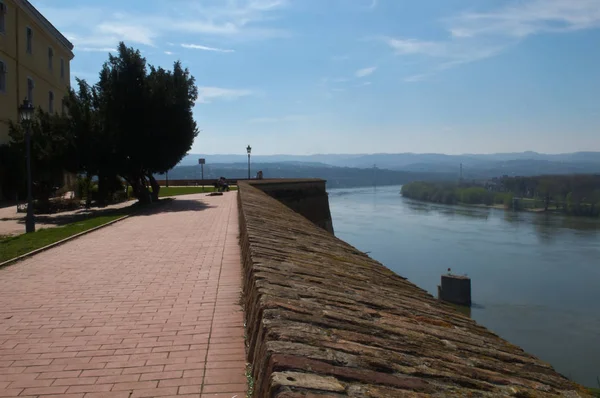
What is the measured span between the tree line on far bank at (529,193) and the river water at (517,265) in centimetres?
262

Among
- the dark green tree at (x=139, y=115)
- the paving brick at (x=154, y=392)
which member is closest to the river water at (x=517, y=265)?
the dark green tree at (x=139, y=115)

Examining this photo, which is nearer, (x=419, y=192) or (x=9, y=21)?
(x=9, y=21)

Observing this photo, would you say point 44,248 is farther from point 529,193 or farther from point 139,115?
point 529,193

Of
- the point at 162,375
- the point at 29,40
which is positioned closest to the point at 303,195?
the point at 29,40

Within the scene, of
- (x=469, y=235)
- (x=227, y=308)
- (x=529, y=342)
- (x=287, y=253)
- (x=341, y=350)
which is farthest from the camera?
(x=469, y=235)

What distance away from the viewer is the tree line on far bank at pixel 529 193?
65.7 m

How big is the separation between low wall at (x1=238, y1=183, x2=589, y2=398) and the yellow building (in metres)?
25.7

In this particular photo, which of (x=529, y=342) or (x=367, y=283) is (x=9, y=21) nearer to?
(x=367, y=283)

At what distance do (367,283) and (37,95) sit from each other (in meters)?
30.2

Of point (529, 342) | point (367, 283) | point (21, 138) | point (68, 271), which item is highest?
point (21, 138)

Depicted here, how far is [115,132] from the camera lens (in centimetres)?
2130

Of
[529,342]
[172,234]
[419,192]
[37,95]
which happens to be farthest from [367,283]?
[419,192]

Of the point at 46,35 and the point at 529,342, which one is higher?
the point at 46,35

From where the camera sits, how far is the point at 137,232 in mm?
12219
